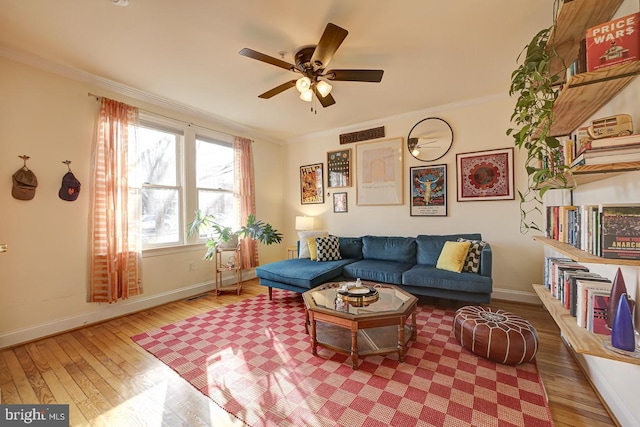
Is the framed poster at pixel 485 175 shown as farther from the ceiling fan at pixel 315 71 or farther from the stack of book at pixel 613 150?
the stack of book at pixel 613 150

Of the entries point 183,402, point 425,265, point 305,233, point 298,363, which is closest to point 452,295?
point 425,265

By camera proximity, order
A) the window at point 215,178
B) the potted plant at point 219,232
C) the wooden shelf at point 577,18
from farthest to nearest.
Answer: the window at point 215,178, the potted plant at point 219,232, the wooden shelf at point 577,18

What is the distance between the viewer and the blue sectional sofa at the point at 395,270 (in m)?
2.88

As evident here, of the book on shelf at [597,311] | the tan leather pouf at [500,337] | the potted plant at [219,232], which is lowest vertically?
the tan leather pouf at [500,337]

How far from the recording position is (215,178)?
14.1 feet

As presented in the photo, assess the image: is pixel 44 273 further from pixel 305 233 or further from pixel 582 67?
pixel 582 67

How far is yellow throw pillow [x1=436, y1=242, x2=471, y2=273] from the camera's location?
304cm

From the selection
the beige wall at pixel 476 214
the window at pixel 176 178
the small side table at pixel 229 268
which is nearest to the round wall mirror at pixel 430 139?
the beige wall at pixel 476 214

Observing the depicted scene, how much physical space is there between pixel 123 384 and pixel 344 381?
1.61 metres

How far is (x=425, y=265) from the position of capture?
3.48 m

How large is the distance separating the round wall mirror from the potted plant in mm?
2620

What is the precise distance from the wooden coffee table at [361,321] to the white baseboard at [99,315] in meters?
2.17

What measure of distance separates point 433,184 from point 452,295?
168 cm

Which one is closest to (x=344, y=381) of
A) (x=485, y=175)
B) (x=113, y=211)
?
(x=113, y=211)
